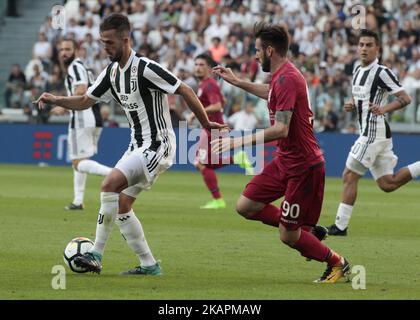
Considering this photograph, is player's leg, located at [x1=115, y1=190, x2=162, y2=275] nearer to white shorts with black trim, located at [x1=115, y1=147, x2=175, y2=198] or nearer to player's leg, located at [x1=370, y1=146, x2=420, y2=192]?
white shorts with black trim, located at [x1=115, y1=147, x2=175, y2=198]

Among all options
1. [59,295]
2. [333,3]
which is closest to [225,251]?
[59,295]

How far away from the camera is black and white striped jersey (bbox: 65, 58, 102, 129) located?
57.6 ft

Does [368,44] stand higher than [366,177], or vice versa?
[368,44]

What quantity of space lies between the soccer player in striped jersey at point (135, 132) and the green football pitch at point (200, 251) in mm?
332

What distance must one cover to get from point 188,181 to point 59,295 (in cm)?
1650

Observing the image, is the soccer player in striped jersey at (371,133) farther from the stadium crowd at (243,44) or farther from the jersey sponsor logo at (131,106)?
the stadium crowd at (243,44)

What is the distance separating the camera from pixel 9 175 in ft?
84.9

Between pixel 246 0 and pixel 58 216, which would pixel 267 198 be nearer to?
pixel 58 216

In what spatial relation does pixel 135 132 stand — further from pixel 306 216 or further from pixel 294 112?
pixel 306 216

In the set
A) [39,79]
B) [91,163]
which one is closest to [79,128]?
[91,163]

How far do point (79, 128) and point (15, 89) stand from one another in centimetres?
A: 1417

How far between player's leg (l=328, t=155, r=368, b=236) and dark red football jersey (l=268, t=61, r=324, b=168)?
4.58 metres

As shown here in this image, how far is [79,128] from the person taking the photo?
18.1 m

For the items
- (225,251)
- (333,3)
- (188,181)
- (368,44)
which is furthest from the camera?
(333,3)
